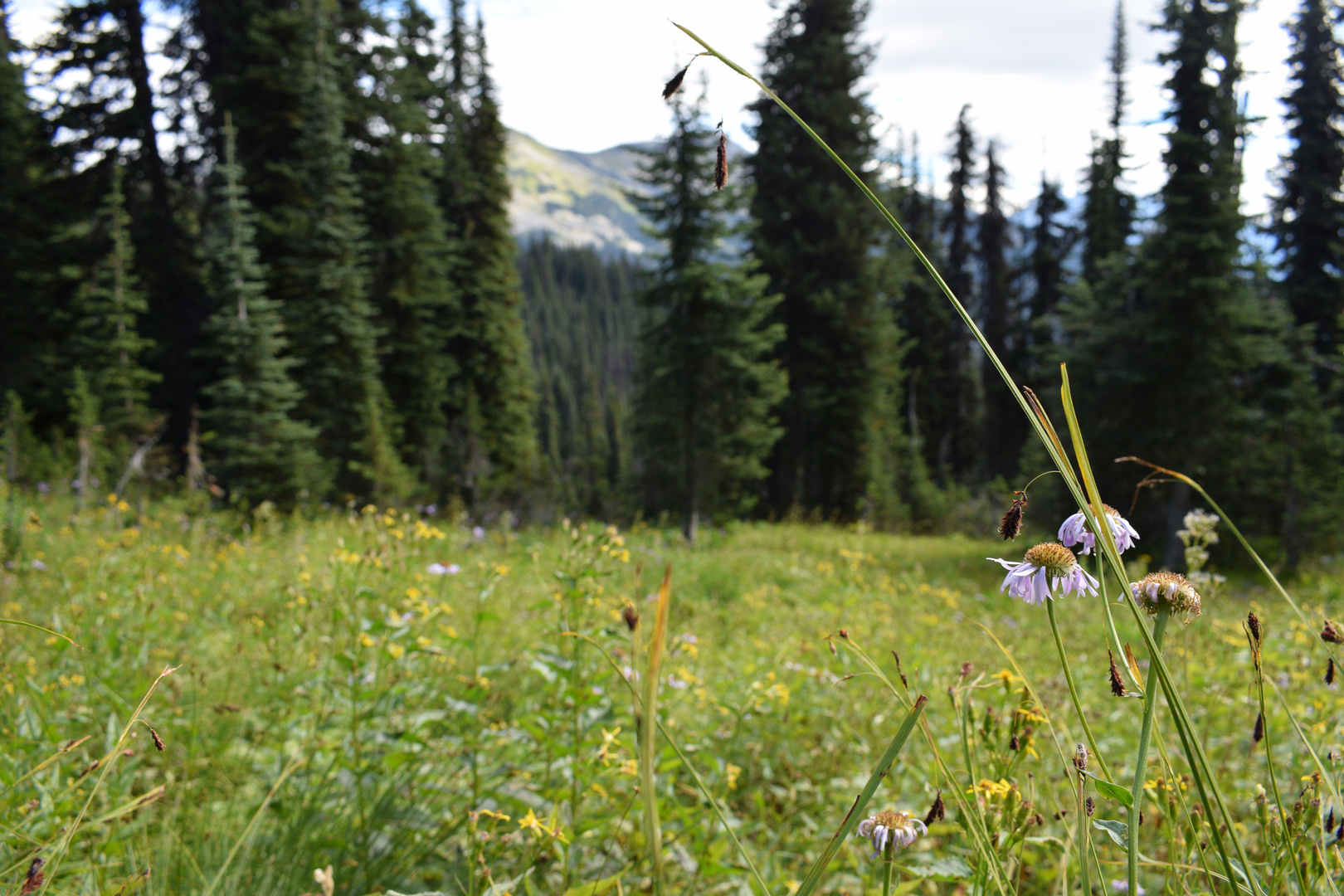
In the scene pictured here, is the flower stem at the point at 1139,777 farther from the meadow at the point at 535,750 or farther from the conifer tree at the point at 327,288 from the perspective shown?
the conifer tree at the point at 327,288

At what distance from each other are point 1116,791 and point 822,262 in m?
14.8

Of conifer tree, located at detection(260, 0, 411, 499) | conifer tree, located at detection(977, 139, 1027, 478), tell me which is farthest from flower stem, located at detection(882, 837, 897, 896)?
conifer tree, located at detection(977, 139, 1027, 478)

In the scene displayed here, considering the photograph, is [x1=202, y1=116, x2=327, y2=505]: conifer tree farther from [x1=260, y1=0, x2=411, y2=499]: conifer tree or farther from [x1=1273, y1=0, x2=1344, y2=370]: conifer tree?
[x1=1273, y1=0, x2=1344, y2=370]: conifer tree

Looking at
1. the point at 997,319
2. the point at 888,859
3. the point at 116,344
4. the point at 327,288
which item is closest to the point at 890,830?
the point at 888,859

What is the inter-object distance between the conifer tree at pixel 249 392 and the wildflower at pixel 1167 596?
1107cm

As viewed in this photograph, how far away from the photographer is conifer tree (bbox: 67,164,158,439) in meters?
10.2

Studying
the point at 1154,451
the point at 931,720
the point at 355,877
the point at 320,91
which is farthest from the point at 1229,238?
the point at 320,91

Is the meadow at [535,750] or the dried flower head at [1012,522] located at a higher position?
the dried flower head at [1012,522]

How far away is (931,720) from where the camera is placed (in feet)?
9.21

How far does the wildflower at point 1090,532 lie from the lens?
74 cm

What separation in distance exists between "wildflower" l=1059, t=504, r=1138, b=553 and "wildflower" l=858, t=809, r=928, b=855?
0.36 meters

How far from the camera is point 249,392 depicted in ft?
33.6

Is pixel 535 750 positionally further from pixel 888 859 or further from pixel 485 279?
pixel 485 279

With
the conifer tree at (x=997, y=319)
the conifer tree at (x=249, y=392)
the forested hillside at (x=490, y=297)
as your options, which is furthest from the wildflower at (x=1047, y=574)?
the conifer tree at (x=997, y=319)
